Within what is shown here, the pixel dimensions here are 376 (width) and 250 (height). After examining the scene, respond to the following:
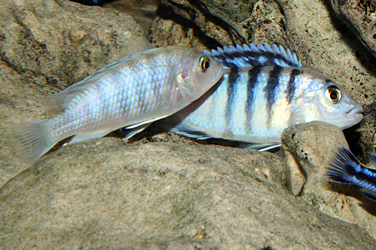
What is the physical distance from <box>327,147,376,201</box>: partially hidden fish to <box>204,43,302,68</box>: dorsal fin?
46.2 inches

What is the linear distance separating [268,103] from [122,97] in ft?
4.52

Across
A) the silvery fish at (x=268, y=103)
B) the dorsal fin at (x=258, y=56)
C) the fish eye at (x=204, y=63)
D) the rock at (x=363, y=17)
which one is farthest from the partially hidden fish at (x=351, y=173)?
the fish eye at (x=204, y=63)

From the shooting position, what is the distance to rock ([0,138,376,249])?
146 cm

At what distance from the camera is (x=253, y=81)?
2.45 m

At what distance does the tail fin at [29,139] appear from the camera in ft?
6.45

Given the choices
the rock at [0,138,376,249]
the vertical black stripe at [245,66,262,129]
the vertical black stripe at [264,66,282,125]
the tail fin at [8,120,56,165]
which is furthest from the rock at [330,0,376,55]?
the tail fin at [8,120,56,165]

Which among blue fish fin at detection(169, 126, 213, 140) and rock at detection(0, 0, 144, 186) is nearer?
blue fish fin at detection(169, 126, 213, 140)

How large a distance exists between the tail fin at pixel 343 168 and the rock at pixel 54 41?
226 cm

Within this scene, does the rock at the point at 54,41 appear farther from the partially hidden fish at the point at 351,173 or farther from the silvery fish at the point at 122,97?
the partially hidden fish at the point at 351,173

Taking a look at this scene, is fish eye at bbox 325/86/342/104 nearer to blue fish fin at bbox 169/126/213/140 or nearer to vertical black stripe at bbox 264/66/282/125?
vertical black stripe at bbox 264/66/282/125

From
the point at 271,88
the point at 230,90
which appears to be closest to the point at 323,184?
the point at 271,88

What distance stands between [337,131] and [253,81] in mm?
849

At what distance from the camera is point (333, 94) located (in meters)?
2.40

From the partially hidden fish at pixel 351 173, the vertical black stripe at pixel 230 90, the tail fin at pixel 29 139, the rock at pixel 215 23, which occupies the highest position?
the rock at pixel 215 23
